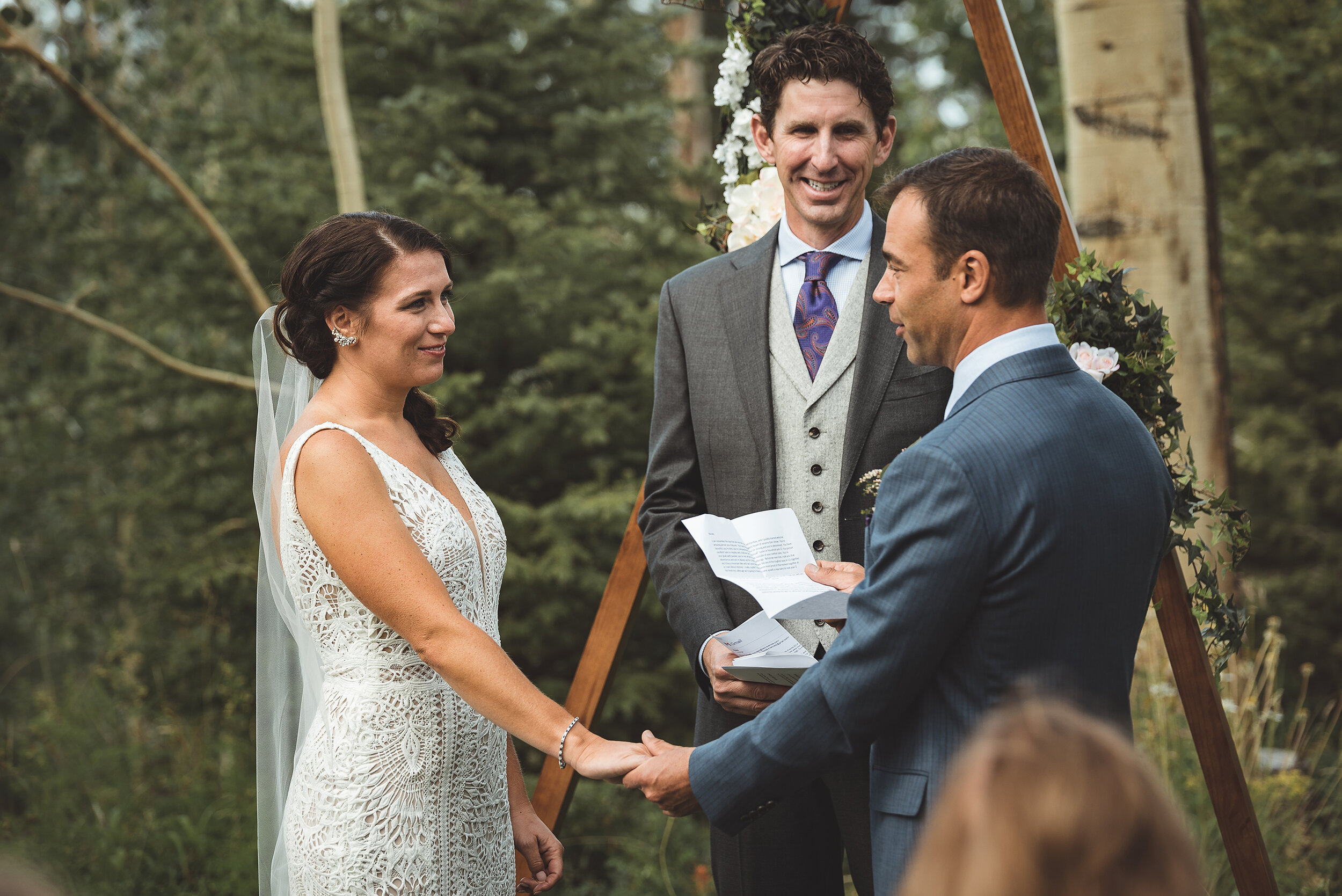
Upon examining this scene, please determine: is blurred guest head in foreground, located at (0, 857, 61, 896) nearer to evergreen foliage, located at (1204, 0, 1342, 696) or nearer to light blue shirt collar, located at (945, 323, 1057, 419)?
light blue shirt collar, located at (945, 323, 1057, 419)

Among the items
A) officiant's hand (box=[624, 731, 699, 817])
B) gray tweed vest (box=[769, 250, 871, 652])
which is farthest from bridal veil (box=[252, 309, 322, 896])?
gray tweed vest (box=[769, 250, 871, 652])

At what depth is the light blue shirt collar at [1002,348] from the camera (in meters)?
1.68

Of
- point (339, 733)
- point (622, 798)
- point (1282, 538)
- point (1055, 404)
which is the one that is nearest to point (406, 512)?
point (339, 733)

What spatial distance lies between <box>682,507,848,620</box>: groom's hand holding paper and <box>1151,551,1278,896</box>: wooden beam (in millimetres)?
921

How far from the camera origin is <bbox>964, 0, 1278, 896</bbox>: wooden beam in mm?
2492

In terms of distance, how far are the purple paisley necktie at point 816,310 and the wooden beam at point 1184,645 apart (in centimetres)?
52

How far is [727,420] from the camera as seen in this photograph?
96.6 inches

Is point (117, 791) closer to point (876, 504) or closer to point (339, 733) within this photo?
point (339, 733)

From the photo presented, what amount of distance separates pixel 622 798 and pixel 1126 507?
4140 mm

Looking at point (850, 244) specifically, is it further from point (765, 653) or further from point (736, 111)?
point (765, 653)

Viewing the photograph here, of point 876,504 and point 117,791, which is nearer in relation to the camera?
point 876,504

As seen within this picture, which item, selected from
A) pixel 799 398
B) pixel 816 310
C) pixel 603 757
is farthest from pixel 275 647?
pixel 816 310

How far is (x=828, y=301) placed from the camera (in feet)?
8.11

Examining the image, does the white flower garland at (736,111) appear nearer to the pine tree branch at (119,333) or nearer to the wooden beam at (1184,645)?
the wooden beam at (1184,645)
